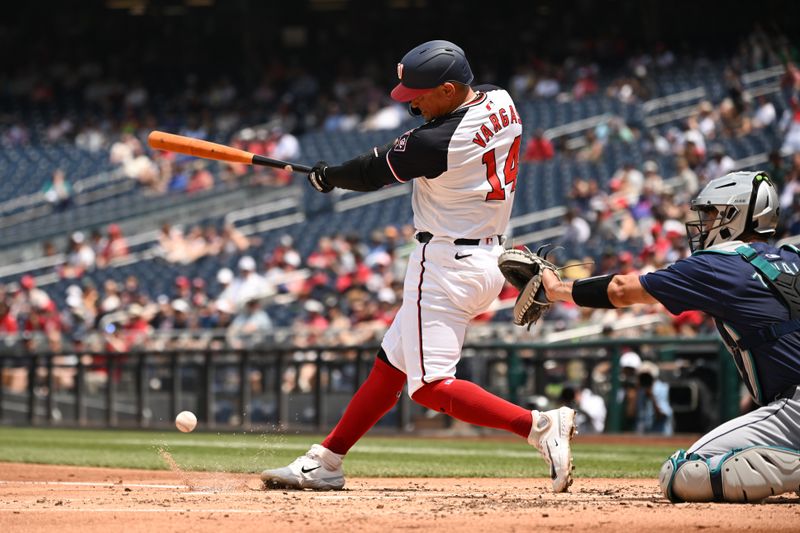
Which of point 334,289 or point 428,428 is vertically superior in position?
point 334,289

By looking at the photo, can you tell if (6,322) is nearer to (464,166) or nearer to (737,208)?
(464,166)

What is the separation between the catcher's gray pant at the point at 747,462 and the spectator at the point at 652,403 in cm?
617

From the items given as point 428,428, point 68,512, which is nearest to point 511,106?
point 68,512

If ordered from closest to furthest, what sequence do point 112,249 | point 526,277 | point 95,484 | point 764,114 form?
point 526,277, point 95,484, point 764,114, point 112,249

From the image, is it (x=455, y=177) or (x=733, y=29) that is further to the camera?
(x=733, y=29)

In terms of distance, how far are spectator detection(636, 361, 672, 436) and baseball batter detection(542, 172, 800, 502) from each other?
6.14 metres

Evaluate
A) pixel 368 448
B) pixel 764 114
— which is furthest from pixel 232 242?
pixel 368 448

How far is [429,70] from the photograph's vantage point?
5027mm

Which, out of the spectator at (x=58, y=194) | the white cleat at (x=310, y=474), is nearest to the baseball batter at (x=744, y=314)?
the white cleat at (x=310, y=474)

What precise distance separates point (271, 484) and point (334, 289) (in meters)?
9.87

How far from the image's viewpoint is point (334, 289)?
1525 centimetres

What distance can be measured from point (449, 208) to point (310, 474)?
130 centimetres

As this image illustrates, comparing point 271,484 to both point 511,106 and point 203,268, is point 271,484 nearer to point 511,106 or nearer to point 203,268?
point 511,106

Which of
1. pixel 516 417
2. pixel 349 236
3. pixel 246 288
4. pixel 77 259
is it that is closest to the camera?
pixel 516 417
